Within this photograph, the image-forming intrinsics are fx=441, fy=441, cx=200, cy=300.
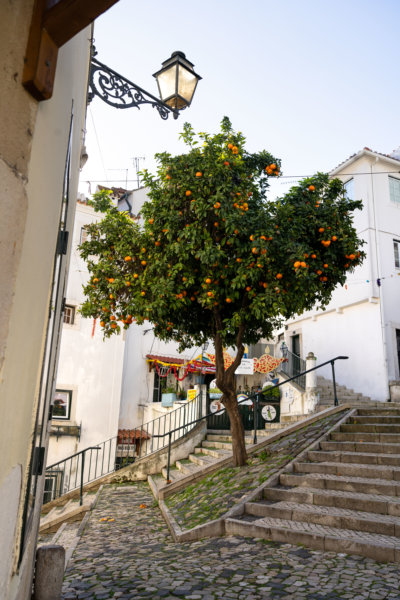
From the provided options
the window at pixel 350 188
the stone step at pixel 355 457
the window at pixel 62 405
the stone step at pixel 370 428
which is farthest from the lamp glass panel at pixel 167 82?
the window at pixel 350 188

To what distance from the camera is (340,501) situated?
20.3 ft

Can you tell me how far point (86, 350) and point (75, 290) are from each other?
2.36 meters

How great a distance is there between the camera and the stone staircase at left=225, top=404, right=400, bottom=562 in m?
5.12

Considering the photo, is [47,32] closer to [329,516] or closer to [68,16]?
[68,16]

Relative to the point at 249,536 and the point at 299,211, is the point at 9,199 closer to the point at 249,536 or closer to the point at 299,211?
the point at 249,536

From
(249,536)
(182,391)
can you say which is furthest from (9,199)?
(182,391)

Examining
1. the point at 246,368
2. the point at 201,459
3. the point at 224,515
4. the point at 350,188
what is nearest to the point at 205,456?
the point at 201,459

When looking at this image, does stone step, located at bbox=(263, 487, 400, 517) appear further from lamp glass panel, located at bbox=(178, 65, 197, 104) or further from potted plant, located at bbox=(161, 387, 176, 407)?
potted plant, located at bbox=(161, 387, 176, 407)

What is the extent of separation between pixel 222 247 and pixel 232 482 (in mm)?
4412

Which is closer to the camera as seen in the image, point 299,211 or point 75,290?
point 299,211

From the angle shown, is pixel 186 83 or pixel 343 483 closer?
pixel 186 83

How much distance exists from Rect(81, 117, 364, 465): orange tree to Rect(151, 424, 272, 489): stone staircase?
1756mm

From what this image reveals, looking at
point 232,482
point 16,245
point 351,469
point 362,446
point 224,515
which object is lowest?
point 224,515

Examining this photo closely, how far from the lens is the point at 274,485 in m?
7.30
